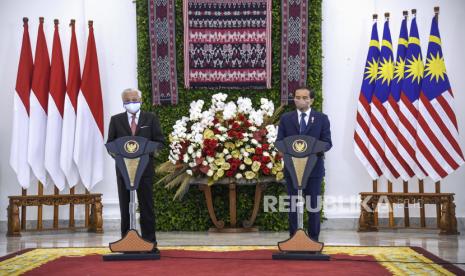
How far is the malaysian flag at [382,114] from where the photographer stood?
31.3ft

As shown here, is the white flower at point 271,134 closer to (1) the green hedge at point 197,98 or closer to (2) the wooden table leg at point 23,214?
(1) the green hedge at point 197,98

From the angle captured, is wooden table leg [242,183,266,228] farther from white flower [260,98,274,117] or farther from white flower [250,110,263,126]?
white flower [260,98,274,117]

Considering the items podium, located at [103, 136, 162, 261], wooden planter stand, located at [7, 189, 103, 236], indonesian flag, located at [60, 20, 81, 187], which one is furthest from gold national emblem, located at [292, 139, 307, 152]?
indonesian flag, located at [60, 20, 81, 187]

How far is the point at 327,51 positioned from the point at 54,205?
416 cm

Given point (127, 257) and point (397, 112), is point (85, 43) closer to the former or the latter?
point (397, 112)

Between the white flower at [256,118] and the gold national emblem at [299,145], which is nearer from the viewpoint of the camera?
the gold national emblem at [299,145]

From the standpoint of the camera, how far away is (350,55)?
393 inches

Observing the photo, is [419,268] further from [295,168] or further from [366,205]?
[366,205]

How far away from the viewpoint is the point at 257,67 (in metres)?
9.82

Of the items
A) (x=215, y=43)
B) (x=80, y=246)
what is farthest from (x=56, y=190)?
(x=215, y=43)

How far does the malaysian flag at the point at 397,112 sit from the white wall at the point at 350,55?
34cm

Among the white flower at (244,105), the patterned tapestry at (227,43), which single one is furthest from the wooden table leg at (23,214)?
the white flower at (244,105)

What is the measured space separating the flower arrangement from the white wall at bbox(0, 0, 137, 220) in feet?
3.47

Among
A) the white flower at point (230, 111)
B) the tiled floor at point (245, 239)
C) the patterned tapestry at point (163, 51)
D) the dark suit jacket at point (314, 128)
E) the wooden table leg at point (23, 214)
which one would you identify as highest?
the patterned tapestry at point (163, 51)
